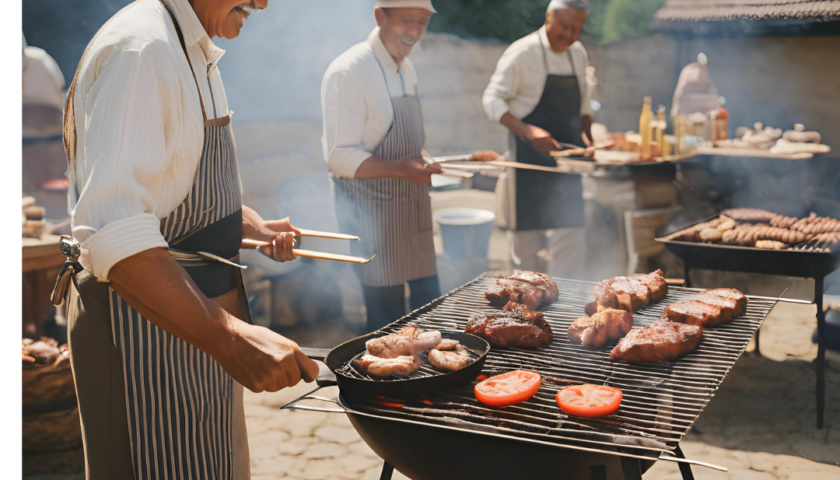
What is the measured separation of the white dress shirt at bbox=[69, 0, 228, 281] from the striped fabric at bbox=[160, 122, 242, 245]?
100mm

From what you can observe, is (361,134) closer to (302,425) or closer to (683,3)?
(302,425)

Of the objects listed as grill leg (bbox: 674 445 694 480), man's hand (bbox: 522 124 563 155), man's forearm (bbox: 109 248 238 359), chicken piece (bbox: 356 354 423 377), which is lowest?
grill leg (bbox: 674 445 694 480)

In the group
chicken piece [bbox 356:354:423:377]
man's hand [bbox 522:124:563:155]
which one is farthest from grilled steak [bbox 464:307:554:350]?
man's hand [bbox 522:124:563:155]

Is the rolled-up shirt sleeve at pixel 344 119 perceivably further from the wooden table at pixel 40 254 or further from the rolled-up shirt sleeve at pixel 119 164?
the rolled-up shirt sleeve at pixel 119 164

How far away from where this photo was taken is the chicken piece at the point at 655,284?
3.49 meters

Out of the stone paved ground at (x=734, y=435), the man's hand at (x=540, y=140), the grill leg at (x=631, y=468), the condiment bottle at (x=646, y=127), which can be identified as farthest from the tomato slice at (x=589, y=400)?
the condiment bottle at (x=646, y=127)

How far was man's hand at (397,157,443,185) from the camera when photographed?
14.5 feet

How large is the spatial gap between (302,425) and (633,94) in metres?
8.50

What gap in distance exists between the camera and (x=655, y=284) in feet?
11.6

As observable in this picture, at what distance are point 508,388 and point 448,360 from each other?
0.84 feet

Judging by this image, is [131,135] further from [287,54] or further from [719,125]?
[719,125]

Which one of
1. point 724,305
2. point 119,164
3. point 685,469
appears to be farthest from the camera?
point 724,305

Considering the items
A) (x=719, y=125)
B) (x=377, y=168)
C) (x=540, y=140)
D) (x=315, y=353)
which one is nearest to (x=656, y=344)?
(x=315, y=353)

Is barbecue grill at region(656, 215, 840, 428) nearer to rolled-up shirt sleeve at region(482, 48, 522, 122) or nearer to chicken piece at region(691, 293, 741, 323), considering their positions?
chicken piece at region(691, 293, 741, 323)
